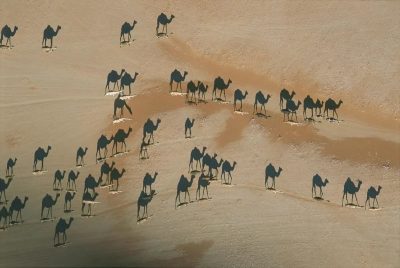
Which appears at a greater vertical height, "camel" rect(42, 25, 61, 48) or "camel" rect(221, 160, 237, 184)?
"camel" rect(42, 25, 61, 48)

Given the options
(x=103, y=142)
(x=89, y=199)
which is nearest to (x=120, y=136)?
(x=103, y=142)

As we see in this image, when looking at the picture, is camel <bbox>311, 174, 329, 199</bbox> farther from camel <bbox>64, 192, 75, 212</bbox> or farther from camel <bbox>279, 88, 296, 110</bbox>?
camel <bbox>64, 192, 75, 212</bbox>

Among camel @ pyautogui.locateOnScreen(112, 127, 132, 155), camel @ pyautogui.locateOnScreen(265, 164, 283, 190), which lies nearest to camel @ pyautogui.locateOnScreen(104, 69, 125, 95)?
camel @ pyautogui.locateOnScreen(112, 127, 132, 155)

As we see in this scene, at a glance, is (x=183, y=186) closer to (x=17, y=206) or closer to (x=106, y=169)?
(x=106, y=169)

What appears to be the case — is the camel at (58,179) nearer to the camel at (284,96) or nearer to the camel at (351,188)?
the camel at (284,96)

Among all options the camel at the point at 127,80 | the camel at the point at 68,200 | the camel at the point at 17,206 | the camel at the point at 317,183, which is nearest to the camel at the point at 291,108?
the camel at the point at 317,183

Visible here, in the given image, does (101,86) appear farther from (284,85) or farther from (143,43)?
(284,85)

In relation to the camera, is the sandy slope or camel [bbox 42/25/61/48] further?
camel [bbox 42/25/61/48]

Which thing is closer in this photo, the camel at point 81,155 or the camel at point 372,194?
the camel at point 372,194
